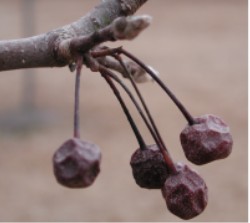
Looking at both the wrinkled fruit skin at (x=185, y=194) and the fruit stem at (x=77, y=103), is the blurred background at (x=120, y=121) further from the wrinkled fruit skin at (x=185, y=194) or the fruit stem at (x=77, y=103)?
the fruit stem at (x=77, y=103)

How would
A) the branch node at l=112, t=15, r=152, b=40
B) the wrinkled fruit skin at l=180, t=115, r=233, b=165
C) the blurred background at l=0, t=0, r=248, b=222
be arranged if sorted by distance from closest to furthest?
the branch node at l=112, t=15, r=152, b=40
the wrinkled fruit skin at l=180, t=115, r=233, b=165
the blurred background at l=0, t=0, r=248, b=222

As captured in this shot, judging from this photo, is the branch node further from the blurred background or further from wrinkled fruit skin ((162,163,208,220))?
the blurred background

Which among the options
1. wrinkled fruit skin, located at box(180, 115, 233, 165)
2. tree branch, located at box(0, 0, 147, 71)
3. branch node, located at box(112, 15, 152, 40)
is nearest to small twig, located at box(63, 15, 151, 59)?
branch node, located at box(112, 15, 152, 40)

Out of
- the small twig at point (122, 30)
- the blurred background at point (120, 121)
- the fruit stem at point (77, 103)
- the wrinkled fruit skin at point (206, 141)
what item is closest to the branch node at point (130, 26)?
the small twig at point (122, 30)

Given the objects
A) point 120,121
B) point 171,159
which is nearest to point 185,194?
point 171,159

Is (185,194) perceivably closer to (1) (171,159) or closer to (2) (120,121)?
(1) (171,159)
